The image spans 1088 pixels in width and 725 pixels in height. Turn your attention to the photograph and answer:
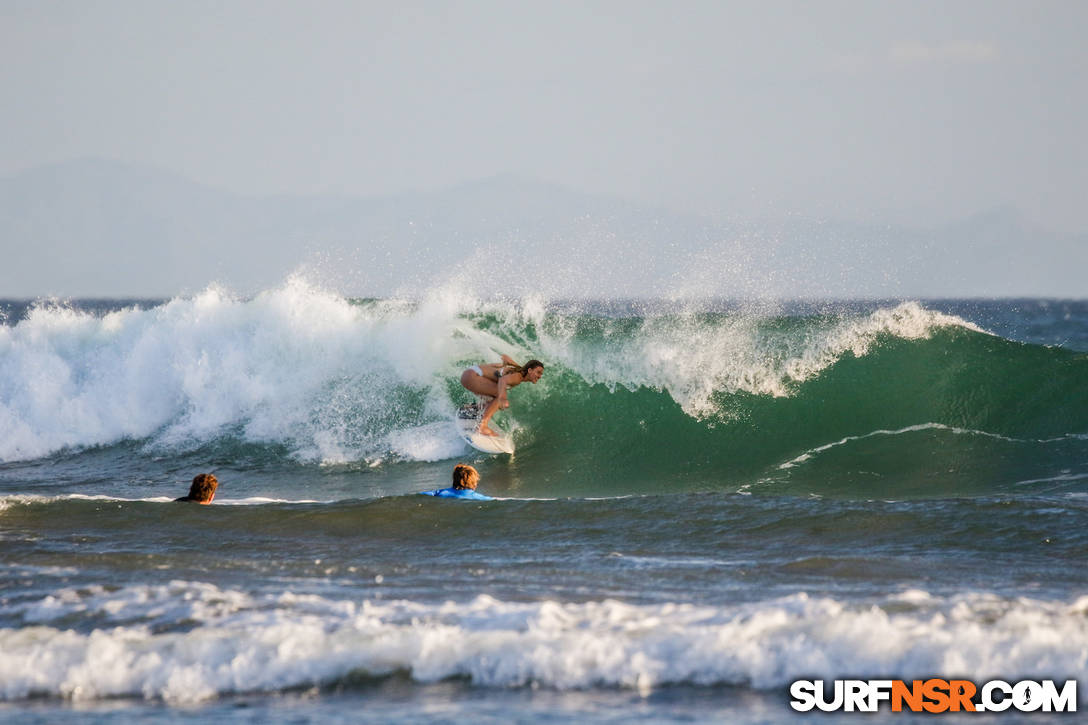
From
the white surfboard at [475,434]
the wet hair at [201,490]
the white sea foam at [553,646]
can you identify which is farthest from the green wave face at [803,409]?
the white sea foam at [553,646]

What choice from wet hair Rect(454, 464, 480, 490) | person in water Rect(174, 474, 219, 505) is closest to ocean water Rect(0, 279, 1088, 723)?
person in water Rect(174, 474, 219, 505)

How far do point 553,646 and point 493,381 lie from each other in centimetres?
740

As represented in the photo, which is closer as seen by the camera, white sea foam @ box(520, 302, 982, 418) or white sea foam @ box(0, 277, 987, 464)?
white sea foam @ box(520, 302, 982, 418)

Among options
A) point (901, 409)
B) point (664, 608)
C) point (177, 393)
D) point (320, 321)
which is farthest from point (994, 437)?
point (177, 393)

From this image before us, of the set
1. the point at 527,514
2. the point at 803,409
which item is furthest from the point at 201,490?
the point at 803,409

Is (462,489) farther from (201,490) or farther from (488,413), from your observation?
(488,413)

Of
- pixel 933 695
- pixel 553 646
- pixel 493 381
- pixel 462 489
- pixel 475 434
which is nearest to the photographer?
pixel 933 695

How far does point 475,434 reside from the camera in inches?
511

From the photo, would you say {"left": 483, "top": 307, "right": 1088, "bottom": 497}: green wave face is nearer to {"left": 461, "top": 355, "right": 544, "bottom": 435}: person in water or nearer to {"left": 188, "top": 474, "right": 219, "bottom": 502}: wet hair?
{"left": 461, "top": 355, "right": 544, "bottom": 435}: person in water

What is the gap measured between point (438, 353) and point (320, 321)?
2119 mm

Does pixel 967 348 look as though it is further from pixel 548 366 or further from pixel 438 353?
pixel 438 353

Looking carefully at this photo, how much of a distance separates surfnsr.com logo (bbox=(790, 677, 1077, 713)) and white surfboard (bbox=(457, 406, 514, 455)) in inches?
315

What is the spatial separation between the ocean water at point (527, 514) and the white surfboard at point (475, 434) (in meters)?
0.21

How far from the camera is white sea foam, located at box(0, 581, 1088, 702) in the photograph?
211 inches
